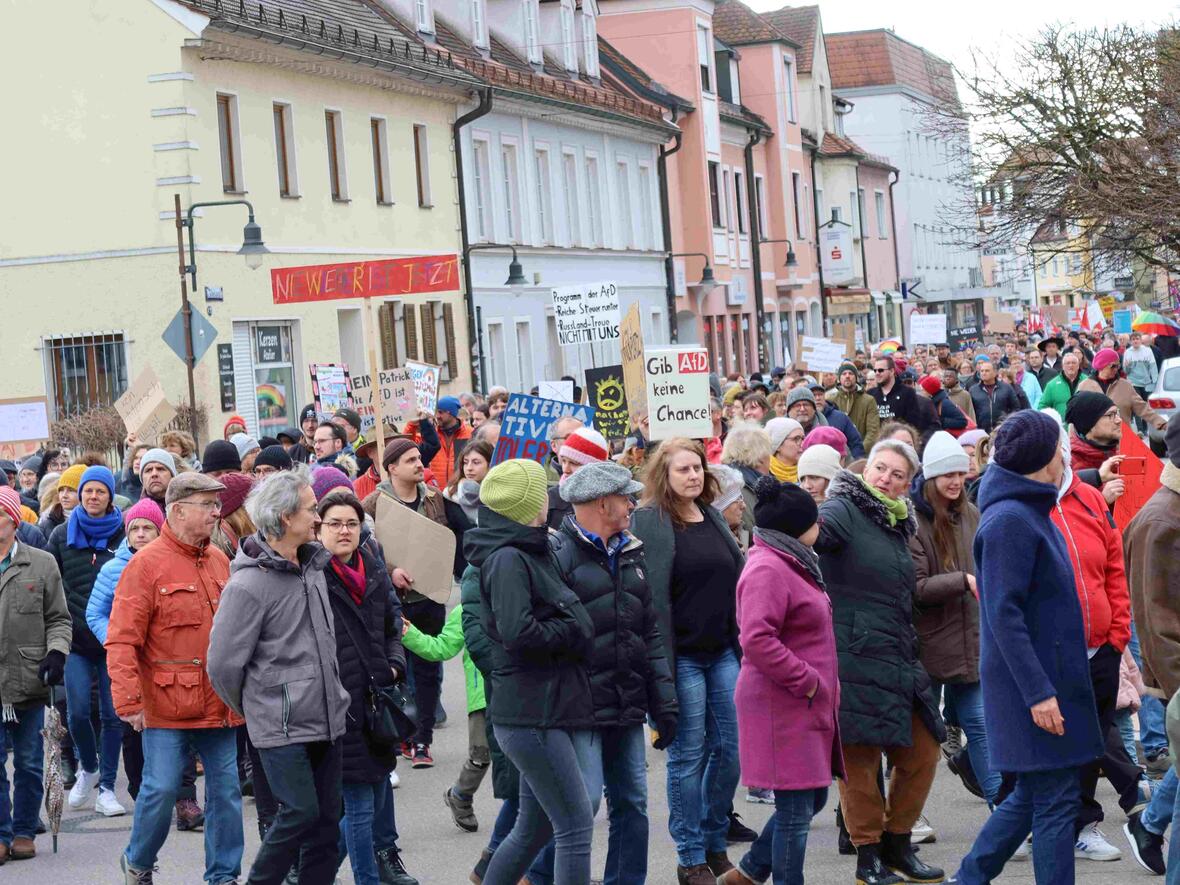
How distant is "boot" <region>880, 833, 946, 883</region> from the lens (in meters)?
8.17

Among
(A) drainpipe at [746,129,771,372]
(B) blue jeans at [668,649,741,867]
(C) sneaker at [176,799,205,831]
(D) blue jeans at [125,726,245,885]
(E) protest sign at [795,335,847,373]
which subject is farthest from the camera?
(A) drainpipe at [746,129,771,372]

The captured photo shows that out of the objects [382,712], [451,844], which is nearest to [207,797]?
[382,712]

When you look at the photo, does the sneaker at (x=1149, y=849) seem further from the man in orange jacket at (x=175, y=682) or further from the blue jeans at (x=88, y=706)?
the blue jeans at (x=88, y=706)

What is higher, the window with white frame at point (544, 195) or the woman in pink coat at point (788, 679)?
the window with white frame at point (544, 195)

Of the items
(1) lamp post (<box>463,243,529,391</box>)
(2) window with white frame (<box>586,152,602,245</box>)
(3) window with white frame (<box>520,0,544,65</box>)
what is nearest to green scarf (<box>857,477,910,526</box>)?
(1) lamp post (<box>463,243,529,391</box>)

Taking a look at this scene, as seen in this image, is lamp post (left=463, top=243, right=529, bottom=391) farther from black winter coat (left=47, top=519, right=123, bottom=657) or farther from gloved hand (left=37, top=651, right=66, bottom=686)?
gloved hand (left=37, top=651, right=66, bottom=686)

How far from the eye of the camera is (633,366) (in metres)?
18.9

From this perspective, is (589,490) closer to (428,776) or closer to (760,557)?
(760,557)

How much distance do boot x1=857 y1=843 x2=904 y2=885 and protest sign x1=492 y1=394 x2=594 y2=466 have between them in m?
5.57

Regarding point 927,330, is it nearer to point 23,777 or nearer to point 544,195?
point 544,195

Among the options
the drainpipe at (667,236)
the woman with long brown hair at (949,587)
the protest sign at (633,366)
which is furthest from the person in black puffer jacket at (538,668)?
the drainpipe at (667,236)

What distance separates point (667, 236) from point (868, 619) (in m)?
37.5

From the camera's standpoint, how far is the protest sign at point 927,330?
4391cm

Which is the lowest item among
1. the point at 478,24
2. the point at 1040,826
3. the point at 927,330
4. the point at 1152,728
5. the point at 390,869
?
the point at 390,869
